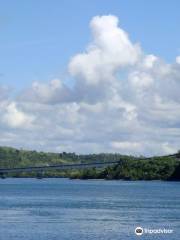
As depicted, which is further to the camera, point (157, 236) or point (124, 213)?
point (124, 213)

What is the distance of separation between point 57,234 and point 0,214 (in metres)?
25.6

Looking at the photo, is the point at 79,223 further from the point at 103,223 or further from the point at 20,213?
the point at 20,213

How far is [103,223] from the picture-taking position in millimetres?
81750

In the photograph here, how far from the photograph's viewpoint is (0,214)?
94.9 metres

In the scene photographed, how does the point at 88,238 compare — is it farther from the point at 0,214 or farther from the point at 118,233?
the point at 0,214

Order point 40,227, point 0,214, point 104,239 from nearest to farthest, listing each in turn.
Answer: point 104,239, point 40,227, point 0,214

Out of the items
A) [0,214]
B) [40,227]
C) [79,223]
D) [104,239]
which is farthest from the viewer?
[0,214]

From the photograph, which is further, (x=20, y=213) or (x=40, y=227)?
(x=20, y=213)

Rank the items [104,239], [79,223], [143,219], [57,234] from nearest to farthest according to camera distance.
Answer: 1. [104,239]
2. [57,234]
3. [79,223]
4. [143,219]

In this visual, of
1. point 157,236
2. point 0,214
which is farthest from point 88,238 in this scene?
point 0,214

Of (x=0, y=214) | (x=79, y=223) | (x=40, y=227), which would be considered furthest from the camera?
(x=0, y=214)

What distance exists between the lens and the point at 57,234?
7069cm

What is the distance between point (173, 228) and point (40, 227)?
13.4m

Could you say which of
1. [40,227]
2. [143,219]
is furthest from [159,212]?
[40,227]
